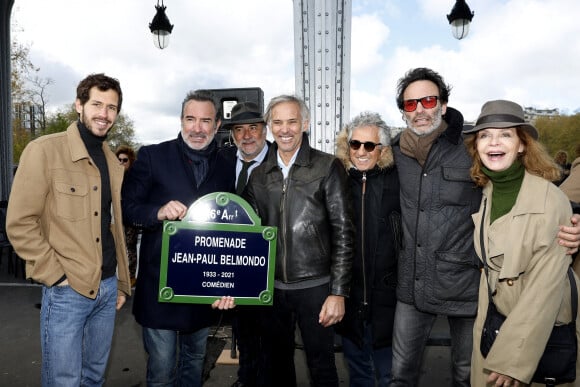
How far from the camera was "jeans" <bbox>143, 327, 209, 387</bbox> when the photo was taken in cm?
240

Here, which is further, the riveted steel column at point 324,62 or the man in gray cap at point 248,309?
the riveted steel column at point 324,62

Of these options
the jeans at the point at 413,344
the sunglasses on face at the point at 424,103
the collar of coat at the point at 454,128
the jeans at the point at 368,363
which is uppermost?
the sunglasses on face at the point at 424,103

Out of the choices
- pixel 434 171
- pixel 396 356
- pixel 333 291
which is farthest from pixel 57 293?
pixel 434 171

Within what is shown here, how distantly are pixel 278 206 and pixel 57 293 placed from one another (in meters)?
1.19

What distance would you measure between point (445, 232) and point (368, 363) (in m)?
1.15

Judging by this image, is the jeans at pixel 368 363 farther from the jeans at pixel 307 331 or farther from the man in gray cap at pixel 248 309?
the man in gray cap at pixel 248 309

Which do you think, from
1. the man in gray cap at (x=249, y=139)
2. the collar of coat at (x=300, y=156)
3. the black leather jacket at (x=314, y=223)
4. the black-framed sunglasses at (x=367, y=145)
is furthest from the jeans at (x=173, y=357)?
the black-framed sunglasses at (x=367, y=145)

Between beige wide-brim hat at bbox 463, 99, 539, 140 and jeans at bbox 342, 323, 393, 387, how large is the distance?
144cm

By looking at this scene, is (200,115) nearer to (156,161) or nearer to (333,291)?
(156,161)

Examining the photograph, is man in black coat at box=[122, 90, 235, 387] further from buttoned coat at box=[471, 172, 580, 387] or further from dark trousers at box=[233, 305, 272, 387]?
buttoned coat at box=[471, 172, 580, 387]

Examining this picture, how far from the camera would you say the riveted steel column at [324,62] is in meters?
5.06

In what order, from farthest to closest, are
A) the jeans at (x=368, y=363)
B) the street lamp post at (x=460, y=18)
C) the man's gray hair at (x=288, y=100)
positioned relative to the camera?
the street lamp post at (x=460, y=18) < the jeans at (x=368, y=363) < the man's gray hair at (x=288, y=100)

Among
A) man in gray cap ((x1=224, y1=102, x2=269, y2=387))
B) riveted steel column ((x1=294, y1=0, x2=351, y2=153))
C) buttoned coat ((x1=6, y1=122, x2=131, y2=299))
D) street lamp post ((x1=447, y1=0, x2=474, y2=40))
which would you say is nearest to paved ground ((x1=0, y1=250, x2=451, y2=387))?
man in gray cap ((x1=224, y1=102, x2=269, y2=387))

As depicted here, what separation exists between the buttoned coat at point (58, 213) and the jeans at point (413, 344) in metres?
1.66
